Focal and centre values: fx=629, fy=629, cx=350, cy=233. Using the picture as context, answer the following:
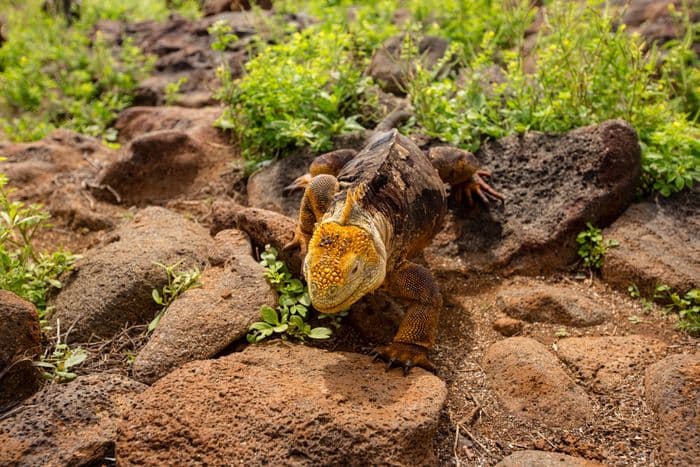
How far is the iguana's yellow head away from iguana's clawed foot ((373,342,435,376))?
492mm

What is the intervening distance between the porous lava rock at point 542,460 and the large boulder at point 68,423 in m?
2.15

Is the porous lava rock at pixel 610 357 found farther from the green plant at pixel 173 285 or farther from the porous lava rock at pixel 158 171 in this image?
the porous lava rock at pixel 158 171

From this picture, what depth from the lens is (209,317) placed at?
4176 mm

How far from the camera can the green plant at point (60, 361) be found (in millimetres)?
3943

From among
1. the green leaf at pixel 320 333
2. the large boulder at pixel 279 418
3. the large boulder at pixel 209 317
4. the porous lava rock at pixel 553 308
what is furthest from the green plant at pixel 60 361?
the porous lava rock at pixel 553 308

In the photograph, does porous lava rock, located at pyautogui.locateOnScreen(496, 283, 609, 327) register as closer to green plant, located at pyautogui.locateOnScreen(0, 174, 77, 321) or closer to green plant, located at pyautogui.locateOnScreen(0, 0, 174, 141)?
green plant, located at pyautogui.locateOnScreen(0, 174, 77, 321)

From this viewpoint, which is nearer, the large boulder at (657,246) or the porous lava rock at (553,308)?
the porous lava rock at (553,308)

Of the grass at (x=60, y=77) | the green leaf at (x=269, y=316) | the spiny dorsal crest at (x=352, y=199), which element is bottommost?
the grass at (x=60, y=77)

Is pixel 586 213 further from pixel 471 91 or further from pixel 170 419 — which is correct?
pixel 170 419

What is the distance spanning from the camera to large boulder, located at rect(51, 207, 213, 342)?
4.42 meters

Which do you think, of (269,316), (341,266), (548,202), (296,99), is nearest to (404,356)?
(341,266)

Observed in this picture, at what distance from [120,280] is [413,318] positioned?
6.96 ft

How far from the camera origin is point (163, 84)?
898 centimetres

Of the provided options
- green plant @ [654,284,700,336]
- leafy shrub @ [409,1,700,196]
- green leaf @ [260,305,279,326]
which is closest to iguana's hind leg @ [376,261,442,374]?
green leaf @ [260,305,279,326]
